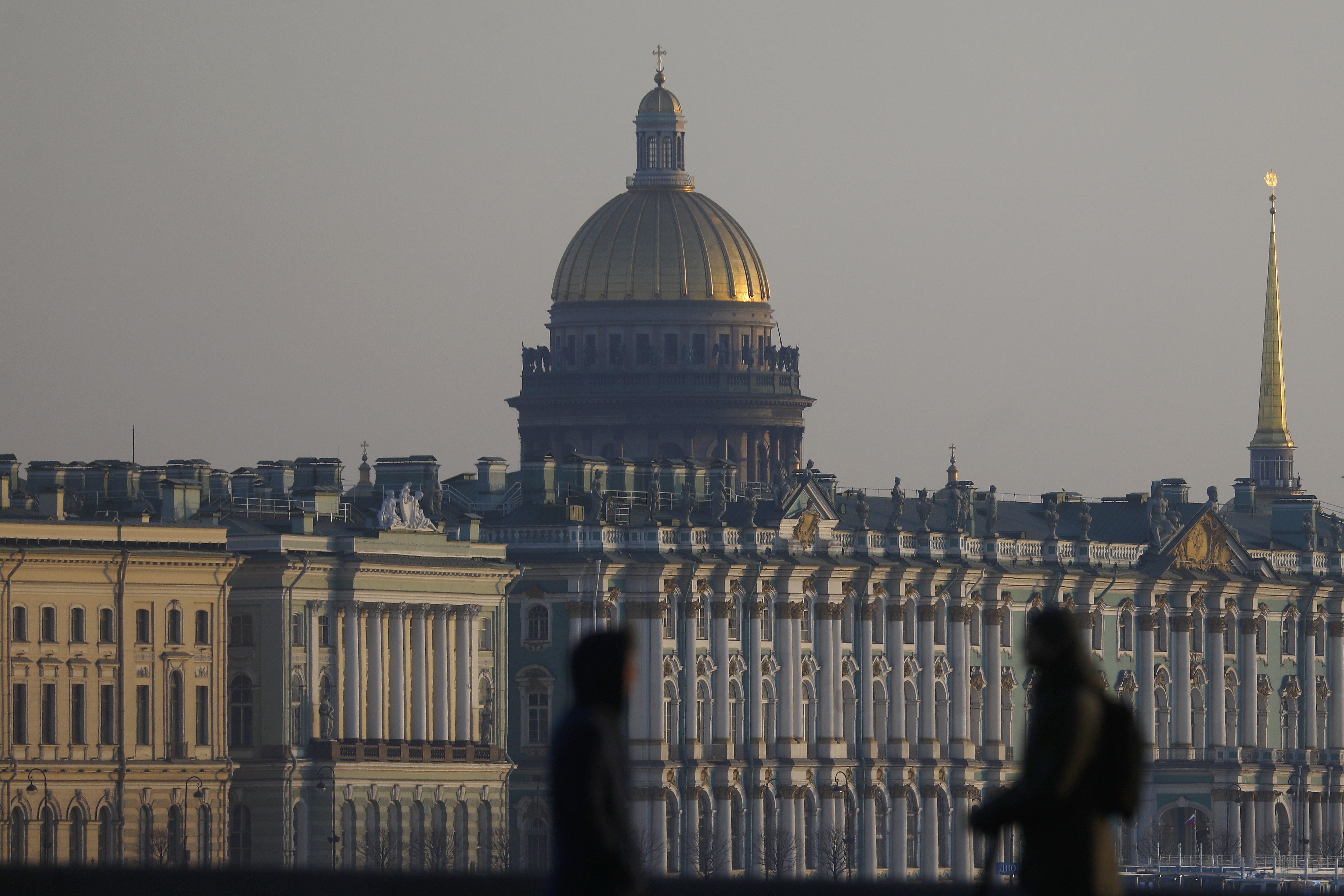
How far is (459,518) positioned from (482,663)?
550 cm

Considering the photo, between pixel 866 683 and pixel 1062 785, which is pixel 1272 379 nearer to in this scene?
pixel 866 683

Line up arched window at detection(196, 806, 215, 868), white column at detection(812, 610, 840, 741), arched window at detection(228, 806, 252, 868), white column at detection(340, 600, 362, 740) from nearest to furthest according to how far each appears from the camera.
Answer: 1. arched window at detection(196, 806, 215, 868)
2. arched window at detection(228, 806, 252, 868)
3. white column at detection(340, 600, 362, 740)
4. white column at detection(812, 610, 840, 741)

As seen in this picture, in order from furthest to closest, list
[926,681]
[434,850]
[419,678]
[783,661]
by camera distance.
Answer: [926,681], [783,661], [419,678], [434,850]

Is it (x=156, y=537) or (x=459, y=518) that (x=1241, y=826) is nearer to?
(x=459, y=518)

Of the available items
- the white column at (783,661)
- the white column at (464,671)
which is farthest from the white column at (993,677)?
the white column at (464,671)

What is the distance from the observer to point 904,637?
124m

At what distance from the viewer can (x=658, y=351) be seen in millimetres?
162250

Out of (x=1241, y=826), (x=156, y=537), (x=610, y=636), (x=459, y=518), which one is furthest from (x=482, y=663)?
(x=610, y=636)

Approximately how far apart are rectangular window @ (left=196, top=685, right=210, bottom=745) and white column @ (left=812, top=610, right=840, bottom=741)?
25.5 m

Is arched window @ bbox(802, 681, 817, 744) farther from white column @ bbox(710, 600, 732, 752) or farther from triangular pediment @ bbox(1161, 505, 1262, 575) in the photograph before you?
triangular pediment @ bbox(1161, 505, 1262, 575)

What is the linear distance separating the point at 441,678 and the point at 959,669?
943 inches

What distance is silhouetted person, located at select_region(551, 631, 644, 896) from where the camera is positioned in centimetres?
1873

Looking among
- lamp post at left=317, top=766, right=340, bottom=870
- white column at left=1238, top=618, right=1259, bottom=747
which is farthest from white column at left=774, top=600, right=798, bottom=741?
white column at left=1238, top=618, right=1259, bottom=747

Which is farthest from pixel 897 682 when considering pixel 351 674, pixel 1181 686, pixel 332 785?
pixel 332 785
